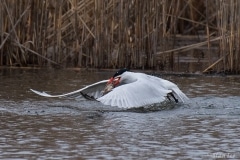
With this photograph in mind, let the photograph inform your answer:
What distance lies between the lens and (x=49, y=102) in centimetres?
868

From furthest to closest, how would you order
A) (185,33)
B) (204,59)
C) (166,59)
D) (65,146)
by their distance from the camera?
(185,33) → (204,59) → (166,59) → (65,146)

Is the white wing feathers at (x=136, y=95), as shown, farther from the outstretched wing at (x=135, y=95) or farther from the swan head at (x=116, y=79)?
the swan head at (x=116, y=79)

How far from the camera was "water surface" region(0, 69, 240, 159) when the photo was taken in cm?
571

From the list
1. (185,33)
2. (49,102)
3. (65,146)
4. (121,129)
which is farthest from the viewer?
(185,33)

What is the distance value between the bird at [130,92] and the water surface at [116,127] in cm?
13

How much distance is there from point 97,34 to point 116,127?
4545 mm

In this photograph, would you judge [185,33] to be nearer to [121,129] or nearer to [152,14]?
[152,14]

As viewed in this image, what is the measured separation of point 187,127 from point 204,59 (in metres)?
6.39

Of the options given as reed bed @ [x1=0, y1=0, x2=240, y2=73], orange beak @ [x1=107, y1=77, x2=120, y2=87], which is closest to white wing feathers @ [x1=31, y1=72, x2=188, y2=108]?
orange beak @ [x1=107, y1=77, x2=120, y2=87]

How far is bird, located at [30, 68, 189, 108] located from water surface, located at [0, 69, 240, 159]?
0.13 m

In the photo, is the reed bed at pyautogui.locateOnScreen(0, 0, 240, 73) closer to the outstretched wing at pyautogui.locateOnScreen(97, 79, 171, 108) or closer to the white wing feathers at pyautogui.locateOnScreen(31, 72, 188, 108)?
the white wing feathers at pyautogui.locateOnScreen(31, 72, 188, 108)

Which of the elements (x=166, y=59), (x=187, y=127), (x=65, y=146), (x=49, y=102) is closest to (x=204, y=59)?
(x=166, y=59)

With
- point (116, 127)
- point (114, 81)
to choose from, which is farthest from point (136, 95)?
point (116, 127)

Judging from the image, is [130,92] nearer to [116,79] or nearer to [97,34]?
[116,79]
